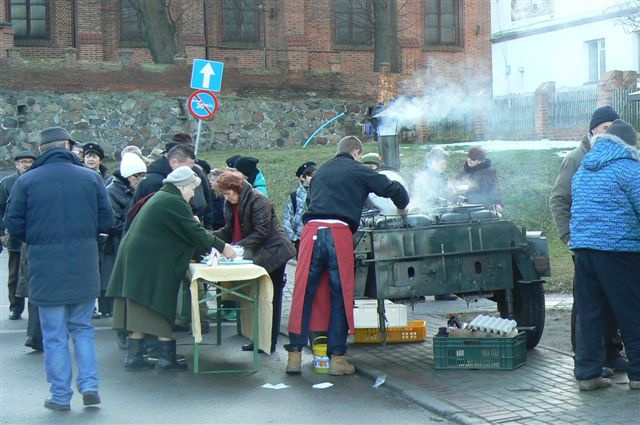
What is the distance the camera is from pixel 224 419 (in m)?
7.87

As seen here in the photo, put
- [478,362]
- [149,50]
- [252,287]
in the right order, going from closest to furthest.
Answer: [478,362]
[252,287]
[149,50]

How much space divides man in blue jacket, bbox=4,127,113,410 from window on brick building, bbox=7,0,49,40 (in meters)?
31.3

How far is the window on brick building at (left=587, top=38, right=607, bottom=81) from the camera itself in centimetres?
4678

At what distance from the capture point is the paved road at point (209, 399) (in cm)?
791

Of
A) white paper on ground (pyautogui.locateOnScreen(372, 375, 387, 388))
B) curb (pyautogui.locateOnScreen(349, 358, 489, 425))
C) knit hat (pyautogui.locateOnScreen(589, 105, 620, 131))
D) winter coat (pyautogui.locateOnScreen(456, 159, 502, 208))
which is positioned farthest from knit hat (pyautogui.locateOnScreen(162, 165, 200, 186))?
winter coat (pyautogui.locateOnScreen(456, 159, 502, 208))

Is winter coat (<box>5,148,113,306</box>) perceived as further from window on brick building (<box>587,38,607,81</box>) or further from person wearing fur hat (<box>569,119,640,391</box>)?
window on brick building (<box>587,38,607,81</box>)

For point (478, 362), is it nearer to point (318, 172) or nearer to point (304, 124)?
point (318, 172)

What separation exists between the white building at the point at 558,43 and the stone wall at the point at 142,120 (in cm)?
1485

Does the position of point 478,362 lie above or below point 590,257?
below

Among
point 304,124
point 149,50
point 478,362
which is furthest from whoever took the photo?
point 149,50

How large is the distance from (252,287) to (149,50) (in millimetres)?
29674

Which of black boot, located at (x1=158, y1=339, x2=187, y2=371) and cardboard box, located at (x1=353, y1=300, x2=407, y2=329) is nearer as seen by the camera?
black boot, located at (x1=158, y1=339, x2=187, y2=371)

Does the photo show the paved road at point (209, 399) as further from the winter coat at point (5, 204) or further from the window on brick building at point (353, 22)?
the window on brick building at point (353, 22)

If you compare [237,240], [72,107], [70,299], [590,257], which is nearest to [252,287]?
[237,240]
